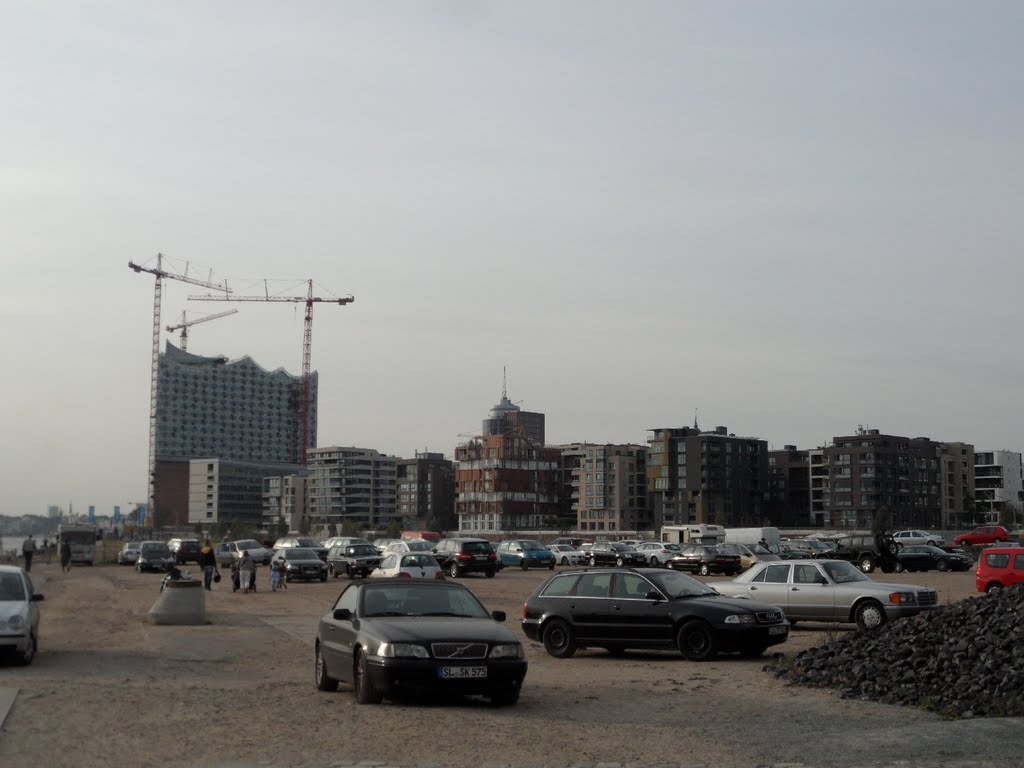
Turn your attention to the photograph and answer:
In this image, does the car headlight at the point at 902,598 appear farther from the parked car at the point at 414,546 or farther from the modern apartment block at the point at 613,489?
the modern apartment block at the point at 613,489

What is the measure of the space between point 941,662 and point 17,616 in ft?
42.5

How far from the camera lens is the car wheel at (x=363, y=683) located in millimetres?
13203

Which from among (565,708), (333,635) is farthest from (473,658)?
(333,635)

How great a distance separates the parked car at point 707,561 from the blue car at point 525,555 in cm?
932

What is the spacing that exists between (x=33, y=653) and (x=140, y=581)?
1432 inches

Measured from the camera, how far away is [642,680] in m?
16.7

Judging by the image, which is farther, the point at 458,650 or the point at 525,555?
the point at 525,555

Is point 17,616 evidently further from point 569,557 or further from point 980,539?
point 980,539

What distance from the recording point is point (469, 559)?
52.1m

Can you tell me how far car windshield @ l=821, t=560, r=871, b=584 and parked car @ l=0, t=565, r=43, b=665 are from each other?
14.6 m

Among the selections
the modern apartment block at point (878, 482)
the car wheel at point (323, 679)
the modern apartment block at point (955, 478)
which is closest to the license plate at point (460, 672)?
the car wheel at point (323, 679)

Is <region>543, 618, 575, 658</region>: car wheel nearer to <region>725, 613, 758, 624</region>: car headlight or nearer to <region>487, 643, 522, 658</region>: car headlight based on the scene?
<region>725, 613, 758, 624</region>: car headlight

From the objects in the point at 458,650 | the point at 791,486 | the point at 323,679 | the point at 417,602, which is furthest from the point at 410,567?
the point at 791,486

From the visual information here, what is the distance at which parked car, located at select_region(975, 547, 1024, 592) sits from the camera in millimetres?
31203
